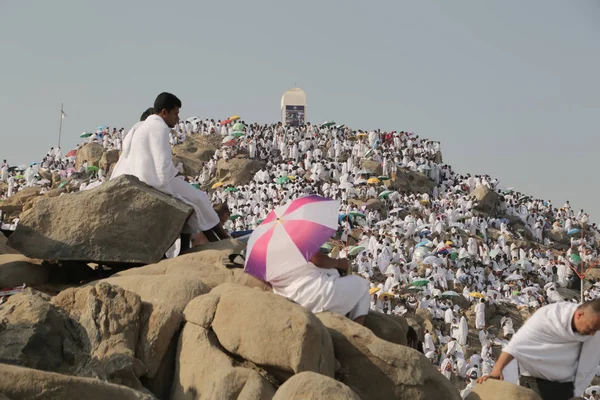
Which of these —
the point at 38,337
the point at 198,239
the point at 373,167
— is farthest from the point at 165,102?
the point at 373,167

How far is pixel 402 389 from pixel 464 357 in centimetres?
1901

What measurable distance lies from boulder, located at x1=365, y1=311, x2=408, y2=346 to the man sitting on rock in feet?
7.20

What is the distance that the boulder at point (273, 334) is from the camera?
14.6 ft

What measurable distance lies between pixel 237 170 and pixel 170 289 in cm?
3834

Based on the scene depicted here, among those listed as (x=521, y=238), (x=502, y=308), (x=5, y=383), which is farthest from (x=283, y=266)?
(x=521, y=238)

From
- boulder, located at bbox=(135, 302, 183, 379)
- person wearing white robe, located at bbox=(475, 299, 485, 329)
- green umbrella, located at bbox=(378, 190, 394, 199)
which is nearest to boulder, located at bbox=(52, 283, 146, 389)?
boulder, located at bbox=(135, 302, 183, 379)

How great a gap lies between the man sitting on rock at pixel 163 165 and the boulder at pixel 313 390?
143 inches

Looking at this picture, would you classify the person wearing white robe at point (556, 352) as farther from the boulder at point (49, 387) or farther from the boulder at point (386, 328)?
the boulder at point (49, 387)

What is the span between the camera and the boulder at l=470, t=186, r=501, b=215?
41.5 meters

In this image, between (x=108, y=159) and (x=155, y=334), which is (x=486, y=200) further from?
(x=155, y=334)

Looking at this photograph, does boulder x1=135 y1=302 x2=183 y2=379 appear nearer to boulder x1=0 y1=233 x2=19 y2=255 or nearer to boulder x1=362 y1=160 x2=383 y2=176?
boulder x1=0 y1=233 x2=19 y2=255

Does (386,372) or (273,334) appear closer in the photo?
(273,334)

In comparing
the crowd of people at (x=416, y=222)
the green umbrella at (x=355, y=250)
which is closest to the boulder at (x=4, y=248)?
the crowd of people at (x=416, y=222)

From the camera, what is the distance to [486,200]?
138 feet
